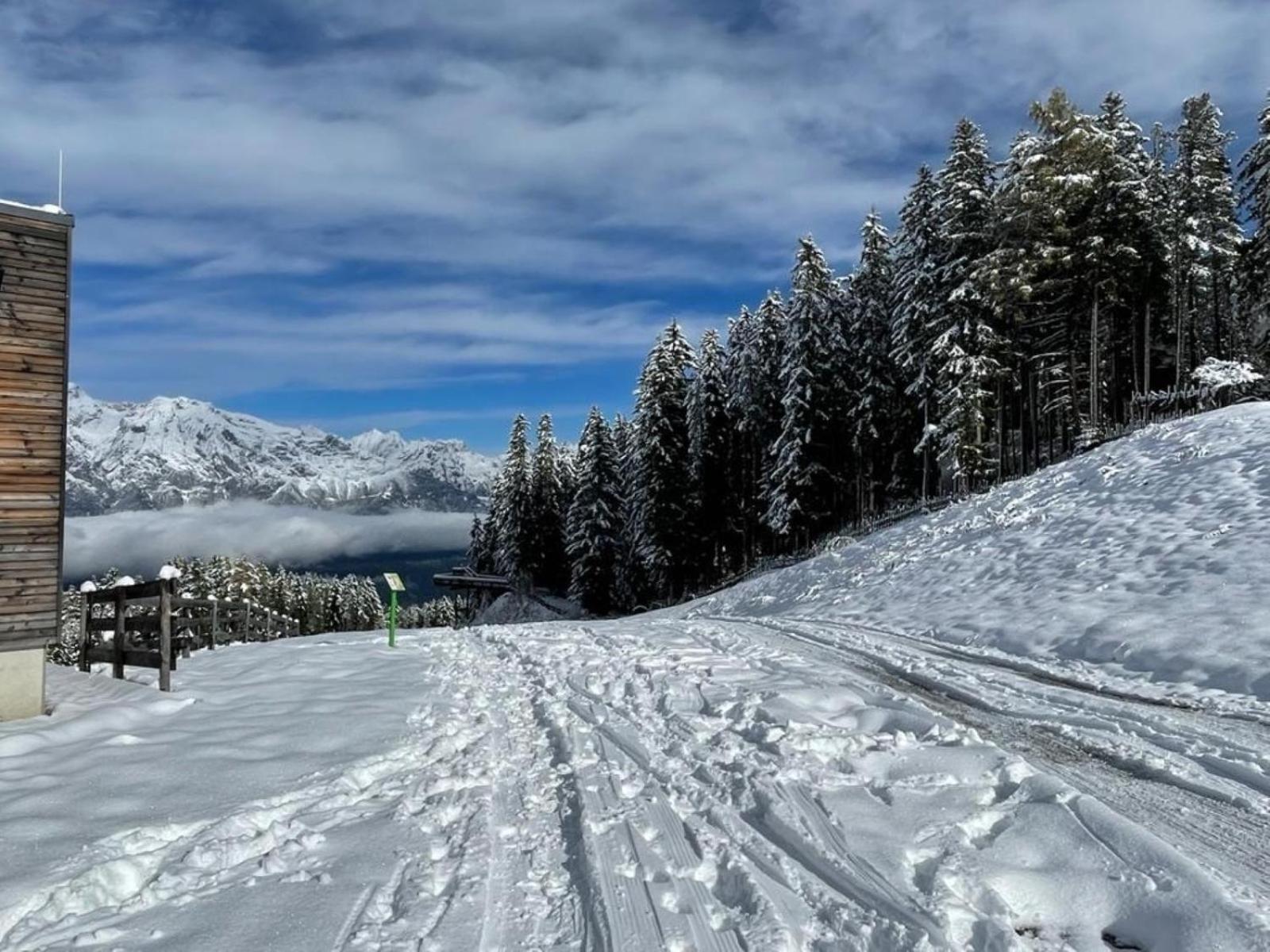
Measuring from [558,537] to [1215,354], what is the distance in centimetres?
4249

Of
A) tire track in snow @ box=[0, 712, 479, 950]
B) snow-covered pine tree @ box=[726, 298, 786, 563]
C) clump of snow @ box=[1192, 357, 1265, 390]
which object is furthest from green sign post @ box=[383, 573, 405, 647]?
clump of snow @ box=[1192, 357, 1265, 390]

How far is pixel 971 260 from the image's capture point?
3162 cm

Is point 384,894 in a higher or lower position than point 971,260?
lower

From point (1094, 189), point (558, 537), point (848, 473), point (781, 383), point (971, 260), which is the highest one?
point (1094, 189)

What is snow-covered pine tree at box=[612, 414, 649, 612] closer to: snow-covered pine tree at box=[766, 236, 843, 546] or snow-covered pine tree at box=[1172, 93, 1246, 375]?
snow-covered pine tree at box=[766, 236, 843, 546]

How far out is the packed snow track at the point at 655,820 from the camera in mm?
4340

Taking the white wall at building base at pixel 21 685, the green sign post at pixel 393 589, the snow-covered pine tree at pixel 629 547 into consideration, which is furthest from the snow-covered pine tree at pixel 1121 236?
the white wall at building base at pixel 21 685

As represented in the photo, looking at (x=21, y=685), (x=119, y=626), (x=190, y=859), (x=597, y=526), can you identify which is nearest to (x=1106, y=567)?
(x=190, y=859)

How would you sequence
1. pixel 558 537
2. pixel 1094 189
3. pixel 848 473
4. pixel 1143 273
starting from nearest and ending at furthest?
pixel 1094 189 → pixel 1143 273 → pixel 848 473 → pixel 558 537

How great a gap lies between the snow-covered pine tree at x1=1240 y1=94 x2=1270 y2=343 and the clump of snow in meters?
5.54

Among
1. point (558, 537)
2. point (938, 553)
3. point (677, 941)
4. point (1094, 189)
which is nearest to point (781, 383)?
point (1094, 189)

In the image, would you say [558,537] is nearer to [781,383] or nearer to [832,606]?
[781,383]

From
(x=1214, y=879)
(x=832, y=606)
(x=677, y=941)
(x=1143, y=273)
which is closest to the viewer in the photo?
(x=677, y=941)

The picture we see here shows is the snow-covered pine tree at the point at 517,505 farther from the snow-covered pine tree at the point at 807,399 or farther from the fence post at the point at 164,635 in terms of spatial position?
the fence post at the point at 164,635
